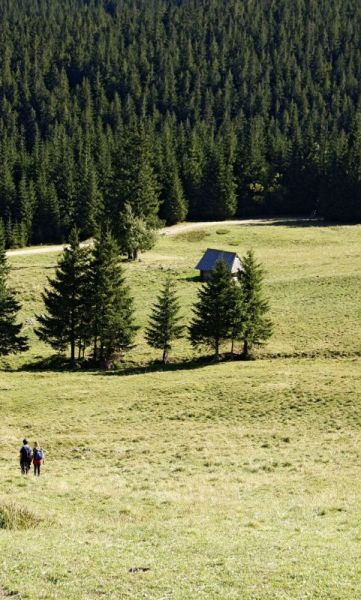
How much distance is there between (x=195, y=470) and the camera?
28.9 meters

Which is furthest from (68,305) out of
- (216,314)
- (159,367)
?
(216,314)

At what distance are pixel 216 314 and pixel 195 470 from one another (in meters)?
25.0

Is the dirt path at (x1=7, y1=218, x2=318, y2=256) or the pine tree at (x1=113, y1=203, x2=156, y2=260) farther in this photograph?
the dirt path at (x1=7, y1=218, x2=318, y2=256)

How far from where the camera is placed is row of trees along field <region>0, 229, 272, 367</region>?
52.9 metres

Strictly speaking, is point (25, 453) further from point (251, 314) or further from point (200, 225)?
point (200, 225)

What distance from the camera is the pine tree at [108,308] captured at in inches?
2095

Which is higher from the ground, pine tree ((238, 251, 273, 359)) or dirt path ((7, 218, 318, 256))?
dirt path ((7, 218, 318, 256))

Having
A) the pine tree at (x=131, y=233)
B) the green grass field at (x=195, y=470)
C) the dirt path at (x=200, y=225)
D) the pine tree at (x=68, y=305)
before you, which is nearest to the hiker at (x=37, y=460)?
the green grass field at (x=195, y=470)

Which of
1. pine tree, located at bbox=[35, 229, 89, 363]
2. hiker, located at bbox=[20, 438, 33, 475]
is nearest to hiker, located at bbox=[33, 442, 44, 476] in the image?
hiker, located at bbox=[20, 438, 33, 475]

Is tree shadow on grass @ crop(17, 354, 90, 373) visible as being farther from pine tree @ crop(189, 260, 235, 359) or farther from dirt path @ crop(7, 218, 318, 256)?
dirt path @ crop(7, 218, 318, 256)

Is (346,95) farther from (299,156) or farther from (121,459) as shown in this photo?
(121,459)

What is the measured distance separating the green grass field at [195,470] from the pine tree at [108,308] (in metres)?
2.23

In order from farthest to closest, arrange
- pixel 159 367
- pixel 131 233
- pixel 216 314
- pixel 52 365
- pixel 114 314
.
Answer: pixel 131 233 < pixel 52 365 < pixel 114 314 < pixel 216 314 < pixel 159 367

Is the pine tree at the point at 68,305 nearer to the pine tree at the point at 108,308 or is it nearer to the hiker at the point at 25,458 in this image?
the pine tree at the point at 108,308
